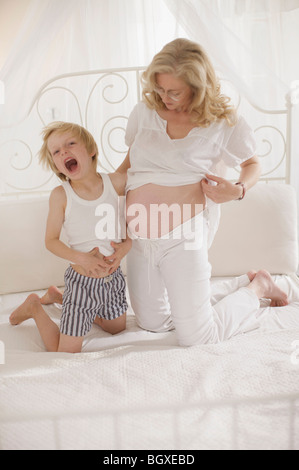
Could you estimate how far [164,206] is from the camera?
1602 millimetres

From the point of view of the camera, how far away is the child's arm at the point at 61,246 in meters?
1.58

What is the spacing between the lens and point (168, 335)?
1.68m

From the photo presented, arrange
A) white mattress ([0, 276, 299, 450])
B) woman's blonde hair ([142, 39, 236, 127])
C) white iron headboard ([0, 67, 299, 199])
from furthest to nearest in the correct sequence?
white iron headboard ([0, 67, 299, 199])
woman's blonde hair ([142, 39, 236, 127])
white mattress ([0, 276, 299, 450])

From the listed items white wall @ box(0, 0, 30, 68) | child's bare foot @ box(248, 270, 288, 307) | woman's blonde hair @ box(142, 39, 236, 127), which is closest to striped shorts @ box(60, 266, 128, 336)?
child's bare foot @ box(248, 270, 288, 307)

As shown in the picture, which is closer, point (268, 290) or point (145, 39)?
point (268, 290)

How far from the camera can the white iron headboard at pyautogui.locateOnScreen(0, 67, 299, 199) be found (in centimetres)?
219

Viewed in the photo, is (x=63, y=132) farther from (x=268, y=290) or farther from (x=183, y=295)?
(x=268, y=290)

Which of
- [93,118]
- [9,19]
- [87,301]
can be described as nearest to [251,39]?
[93,118]

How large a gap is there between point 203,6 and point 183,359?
143cm

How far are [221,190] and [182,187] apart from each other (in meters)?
0.13

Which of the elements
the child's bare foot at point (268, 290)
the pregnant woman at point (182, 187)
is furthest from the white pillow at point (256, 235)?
the pregnant woman at point (182, 187)

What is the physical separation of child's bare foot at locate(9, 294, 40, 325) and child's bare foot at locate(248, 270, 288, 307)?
81 centimetres

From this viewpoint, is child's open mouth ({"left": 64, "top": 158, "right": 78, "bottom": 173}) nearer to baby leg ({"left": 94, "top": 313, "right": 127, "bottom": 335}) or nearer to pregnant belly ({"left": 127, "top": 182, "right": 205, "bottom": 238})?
pregnant belly ({"left": 127, "top": 182, "right": 205, "bottom": 238})
